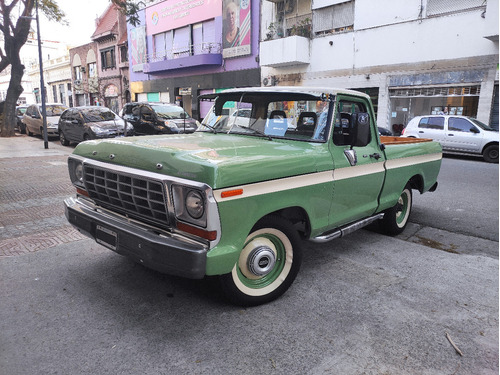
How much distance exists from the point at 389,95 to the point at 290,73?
616 centimetres

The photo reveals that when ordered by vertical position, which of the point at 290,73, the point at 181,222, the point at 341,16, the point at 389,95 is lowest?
the point at 181,222

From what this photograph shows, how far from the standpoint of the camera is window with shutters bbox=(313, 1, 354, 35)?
759 inches

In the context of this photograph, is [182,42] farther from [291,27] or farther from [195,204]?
[195,204]

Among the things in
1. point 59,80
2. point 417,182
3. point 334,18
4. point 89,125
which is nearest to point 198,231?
point 417,182

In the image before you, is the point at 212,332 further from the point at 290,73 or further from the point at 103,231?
the point at 290,73

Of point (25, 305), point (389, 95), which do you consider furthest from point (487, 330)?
point (389, 95)

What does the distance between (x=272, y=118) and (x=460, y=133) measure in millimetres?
11917

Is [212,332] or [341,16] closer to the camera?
[212,332]

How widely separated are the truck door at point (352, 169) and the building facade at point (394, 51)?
13.6 metres

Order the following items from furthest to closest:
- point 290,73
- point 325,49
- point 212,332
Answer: point 290,73 < point 325,49 < point 212,332

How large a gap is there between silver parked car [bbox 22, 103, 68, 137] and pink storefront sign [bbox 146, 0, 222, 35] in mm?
12078

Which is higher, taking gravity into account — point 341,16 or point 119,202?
point 341,16

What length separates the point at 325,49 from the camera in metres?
20.4

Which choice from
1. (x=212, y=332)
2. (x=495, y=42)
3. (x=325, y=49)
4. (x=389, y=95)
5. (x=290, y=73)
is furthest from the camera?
(x=290, y=73)
